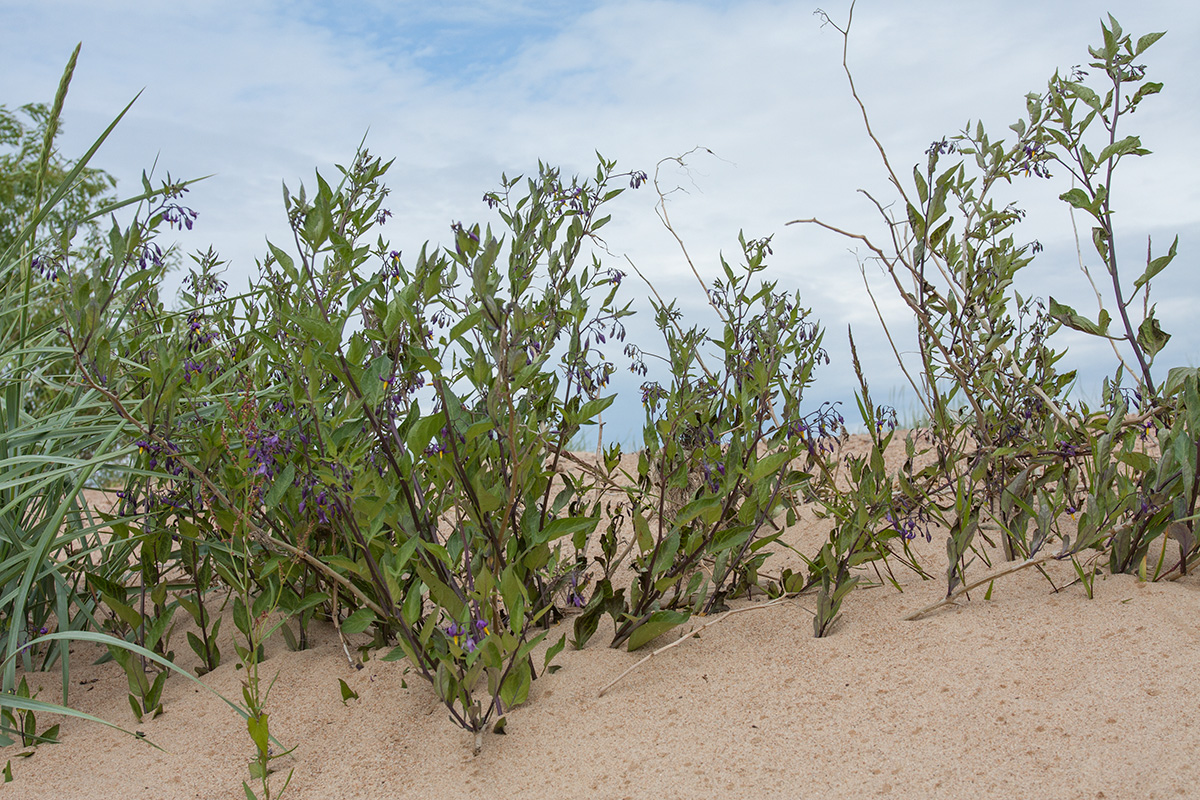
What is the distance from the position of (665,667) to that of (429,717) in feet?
2.14

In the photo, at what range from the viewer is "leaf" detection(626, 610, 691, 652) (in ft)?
8.14

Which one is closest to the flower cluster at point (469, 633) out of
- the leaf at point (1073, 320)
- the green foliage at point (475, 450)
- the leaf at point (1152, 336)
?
the green foliage at point (475, 450)

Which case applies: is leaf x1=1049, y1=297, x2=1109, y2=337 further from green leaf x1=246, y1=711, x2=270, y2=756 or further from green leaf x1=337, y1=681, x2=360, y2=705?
green leaf x1=246, y1=711, x2=270, y2=756

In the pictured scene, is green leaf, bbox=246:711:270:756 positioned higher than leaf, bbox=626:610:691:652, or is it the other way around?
leaf, bbox=626:610:691:652

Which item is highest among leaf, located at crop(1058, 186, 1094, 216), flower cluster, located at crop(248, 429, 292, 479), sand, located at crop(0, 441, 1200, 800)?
leaf, located at crop(1058, 186, 1094, 216)

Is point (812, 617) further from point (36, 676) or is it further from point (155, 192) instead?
point (36, 676)

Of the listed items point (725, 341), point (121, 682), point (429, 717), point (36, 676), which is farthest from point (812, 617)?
point (36, 676)

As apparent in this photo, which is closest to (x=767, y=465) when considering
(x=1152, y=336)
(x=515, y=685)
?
(x=515, y=685)

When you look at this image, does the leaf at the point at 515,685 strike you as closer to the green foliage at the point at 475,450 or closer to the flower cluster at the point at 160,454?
the green foliage at the point at 475,450

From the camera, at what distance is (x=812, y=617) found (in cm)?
272

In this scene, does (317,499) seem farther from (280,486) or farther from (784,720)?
(784,720)

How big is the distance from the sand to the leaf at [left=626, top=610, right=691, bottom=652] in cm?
6

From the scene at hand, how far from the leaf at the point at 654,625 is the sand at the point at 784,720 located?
64 mm

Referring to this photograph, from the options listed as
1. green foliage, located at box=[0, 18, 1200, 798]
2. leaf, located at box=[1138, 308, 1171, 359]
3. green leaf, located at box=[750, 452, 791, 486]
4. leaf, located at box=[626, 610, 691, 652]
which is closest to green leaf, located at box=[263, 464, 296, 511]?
green foliage, located at box=[0, 18, 1200, 798]
